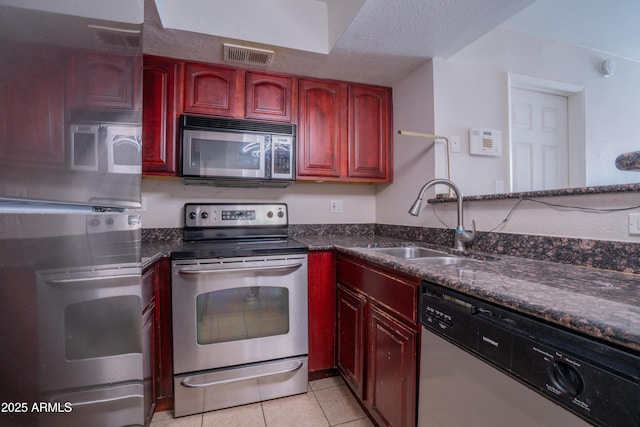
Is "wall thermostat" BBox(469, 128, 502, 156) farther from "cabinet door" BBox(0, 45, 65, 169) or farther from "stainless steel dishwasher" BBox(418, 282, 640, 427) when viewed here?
"cabinet door" BBox(0, 45, 65, 169)

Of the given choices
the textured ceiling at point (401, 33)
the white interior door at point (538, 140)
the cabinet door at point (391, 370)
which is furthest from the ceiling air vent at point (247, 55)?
the white interior door at point (538, 140)

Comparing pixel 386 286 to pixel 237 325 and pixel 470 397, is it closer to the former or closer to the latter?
pixel 470 397

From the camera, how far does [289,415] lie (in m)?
1.55

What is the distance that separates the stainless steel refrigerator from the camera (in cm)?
31

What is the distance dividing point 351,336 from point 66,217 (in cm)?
154

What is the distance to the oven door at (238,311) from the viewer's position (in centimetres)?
154

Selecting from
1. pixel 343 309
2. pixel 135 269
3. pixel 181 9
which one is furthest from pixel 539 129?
pixel 135 269

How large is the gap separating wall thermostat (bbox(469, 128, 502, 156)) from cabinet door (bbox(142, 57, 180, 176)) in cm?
202

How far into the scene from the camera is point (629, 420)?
1.64ft

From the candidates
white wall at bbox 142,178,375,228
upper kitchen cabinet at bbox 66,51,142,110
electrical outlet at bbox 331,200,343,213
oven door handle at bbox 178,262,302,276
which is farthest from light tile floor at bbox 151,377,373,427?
upper kitchen cabinet at bbox 66,51,142,110

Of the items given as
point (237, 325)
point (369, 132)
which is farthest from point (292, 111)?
point (237, 325)

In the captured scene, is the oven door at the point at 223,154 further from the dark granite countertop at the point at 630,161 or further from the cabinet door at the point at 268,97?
the dark granite countertop at the point at 630,161

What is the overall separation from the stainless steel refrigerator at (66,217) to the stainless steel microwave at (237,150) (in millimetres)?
1233

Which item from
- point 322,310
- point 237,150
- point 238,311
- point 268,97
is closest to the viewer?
point 238,311
